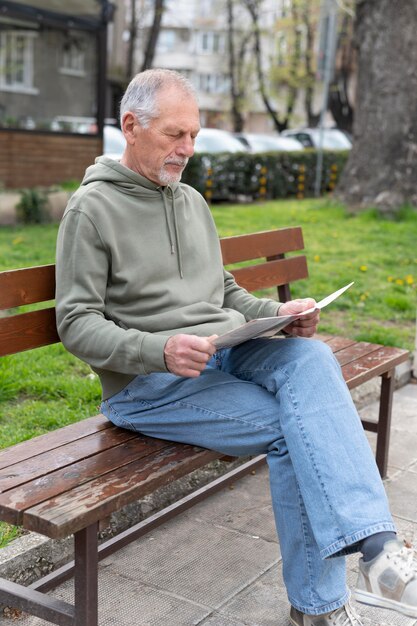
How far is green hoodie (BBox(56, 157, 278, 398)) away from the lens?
2.75 m

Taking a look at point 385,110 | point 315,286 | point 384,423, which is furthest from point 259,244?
point 385,110

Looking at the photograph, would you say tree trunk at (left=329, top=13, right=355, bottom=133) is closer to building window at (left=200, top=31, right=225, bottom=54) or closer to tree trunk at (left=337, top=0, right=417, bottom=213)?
tree trunk at (left=337, top=0, right=417, bottom=213)

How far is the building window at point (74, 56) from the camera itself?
44.4 ft

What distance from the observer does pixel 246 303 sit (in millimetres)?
3445

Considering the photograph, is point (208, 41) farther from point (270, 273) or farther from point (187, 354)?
point (187, 354)

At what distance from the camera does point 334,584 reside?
2.67 meters

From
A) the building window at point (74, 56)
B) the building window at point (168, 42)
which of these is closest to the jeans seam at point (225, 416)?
the building window at point (74, 56)

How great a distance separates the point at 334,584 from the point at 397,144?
9516 millimetres

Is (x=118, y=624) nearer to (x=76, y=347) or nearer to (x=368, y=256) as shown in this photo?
(x=76, y=347)

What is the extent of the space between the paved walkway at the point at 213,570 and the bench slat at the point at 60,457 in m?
0.53

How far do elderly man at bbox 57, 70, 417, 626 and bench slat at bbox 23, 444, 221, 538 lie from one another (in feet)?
0.26

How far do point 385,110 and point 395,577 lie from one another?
9.85 meters

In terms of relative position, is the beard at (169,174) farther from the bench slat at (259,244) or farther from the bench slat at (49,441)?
the bench slat at (259,244)

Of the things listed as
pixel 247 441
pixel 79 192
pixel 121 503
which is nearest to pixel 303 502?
pixel 247 441
